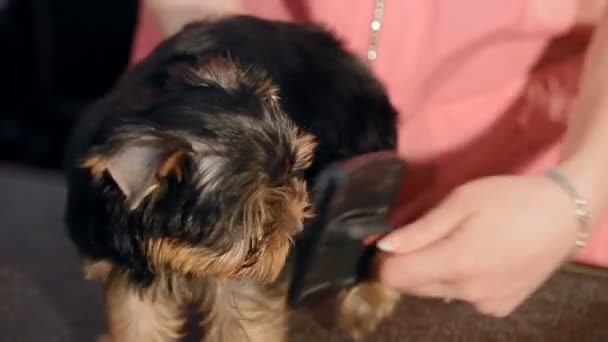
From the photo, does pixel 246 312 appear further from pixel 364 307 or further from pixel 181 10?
pixel 181 10

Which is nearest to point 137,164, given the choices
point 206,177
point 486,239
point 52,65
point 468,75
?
point 206,177

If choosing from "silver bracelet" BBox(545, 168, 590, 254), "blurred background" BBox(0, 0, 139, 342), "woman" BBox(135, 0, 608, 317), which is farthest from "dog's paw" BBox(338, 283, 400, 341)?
"blurred background" BBox(0, 0, 139, 342)

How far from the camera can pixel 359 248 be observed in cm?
85

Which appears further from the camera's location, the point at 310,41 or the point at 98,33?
the point at 98,33

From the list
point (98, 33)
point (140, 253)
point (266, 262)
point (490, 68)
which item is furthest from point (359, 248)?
point (98, 33)

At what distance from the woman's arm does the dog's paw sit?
0.34m

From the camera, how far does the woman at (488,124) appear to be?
0.75 metres

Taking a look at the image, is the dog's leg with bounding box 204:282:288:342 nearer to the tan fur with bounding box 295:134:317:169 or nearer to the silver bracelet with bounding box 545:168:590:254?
the tan fur with bounding box 295:134:317:169

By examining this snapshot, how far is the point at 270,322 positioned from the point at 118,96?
258 mm

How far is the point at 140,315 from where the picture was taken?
2.91 ft

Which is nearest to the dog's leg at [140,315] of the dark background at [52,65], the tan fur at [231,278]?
the tan fur at [231,278]

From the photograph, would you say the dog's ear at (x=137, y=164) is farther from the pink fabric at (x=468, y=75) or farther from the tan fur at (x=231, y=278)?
the pink fabric at (x=468, y=75)

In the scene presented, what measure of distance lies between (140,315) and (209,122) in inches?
9.8

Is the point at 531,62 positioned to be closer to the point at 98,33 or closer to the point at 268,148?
the point at 268,148
